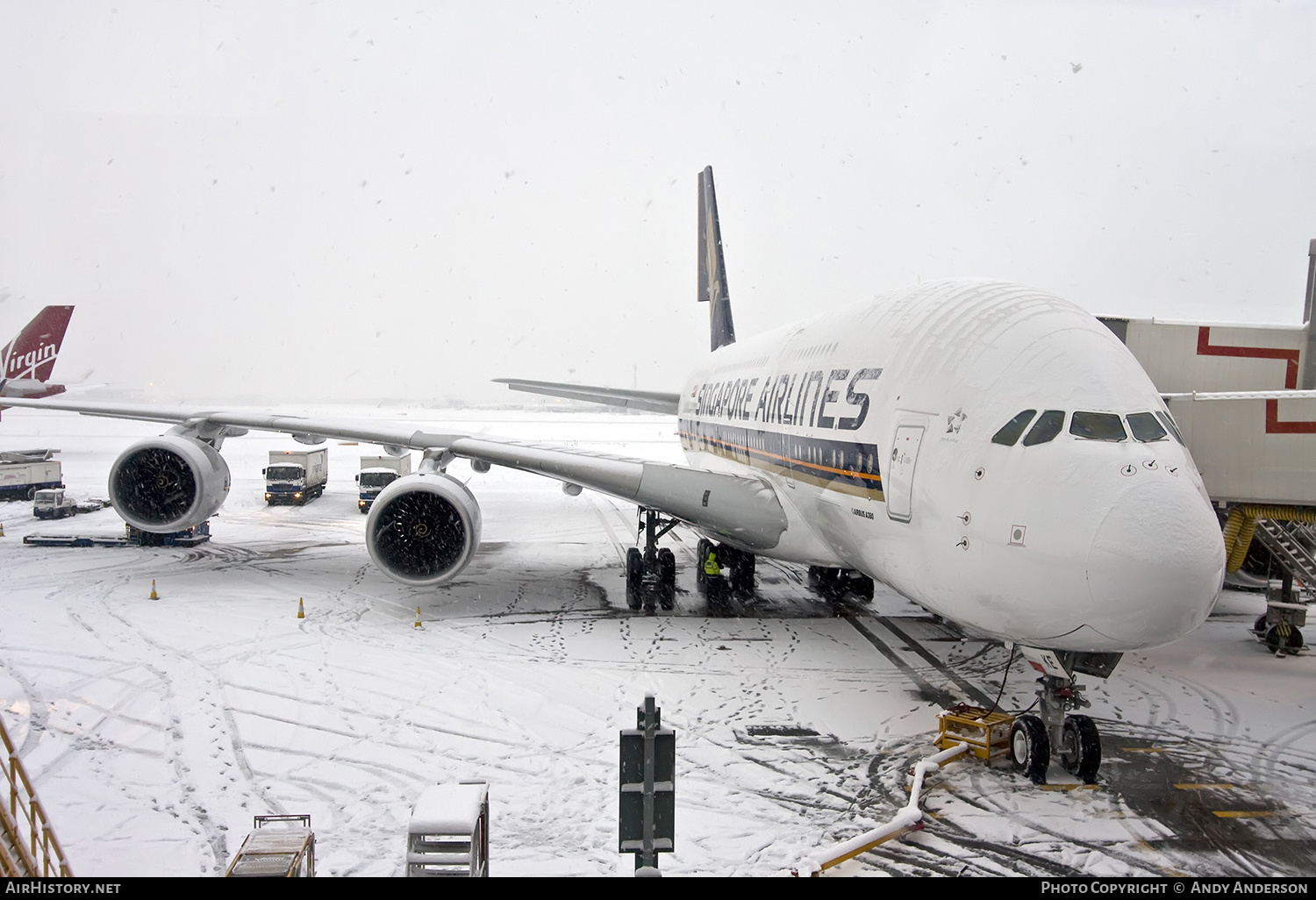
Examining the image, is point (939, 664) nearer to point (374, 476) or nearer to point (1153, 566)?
point (1153, 566)

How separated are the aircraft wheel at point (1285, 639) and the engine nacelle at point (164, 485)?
17262mm

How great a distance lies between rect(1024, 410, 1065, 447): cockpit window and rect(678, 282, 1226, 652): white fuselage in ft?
0.15

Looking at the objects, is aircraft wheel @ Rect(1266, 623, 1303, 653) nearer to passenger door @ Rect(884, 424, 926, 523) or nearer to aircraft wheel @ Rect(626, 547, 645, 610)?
passenger door @ Rect(884, 424, 926, 523)

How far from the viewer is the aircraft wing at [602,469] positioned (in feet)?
37.5

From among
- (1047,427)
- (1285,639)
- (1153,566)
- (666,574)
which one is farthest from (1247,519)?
(666,574)

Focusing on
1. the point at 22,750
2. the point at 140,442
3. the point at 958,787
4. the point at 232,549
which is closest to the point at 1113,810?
the point at 958,787

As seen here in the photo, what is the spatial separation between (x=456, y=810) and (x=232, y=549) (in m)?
15.5

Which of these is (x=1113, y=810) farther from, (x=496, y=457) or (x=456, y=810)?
(x=496, y=457)

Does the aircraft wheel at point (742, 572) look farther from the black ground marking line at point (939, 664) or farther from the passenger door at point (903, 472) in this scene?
the passenger door at point (903, 472)

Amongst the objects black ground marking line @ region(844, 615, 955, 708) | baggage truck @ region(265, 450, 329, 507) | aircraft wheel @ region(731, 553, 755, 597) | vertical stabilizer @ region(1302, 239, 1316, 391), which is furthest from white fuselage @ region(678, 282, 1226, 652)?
baggage truck @ region(265, 450, 329, 507)

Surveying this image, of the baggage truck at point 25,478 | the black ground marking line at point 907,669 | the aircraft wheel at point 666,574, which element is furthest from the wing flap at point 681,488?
the baggage truck at point 25,478

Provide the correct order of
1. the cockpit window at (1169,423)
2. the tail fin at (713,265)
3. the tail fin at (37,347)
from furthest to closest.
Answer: the tail fin at (37,347)
the tail fin at (713,265)
the cockpit window at (1169,423)

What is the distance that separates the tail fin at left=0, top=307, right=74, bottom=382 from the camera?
31.8 m

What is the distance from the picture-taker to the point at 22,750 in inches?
292
